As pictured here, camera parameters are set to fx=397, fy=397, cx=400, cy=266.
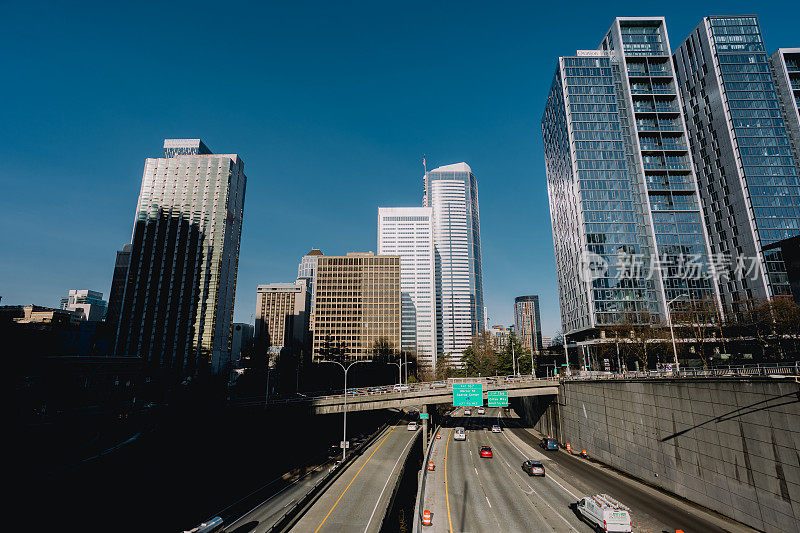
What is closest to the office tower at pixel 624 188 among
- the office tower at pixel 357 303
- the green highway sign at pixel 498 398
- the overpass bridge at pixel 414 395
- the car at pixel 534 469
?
the overpass bridge at pixel 414 395

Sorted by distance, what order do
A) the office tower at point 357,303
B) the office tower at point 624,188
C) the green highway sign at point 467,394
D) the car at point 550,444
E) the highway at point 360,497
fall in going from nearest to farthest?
the highway at point 360,497
the car at point 550,444
the green highway sign at point 467,394
the office tower at point 624,188
the office tower at point 357,303

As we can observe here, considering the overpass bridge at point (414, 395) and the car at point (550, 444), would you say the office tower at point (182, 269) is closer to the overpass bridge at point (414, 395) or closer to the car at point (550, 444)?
the overpass bridge at point (414, 395)

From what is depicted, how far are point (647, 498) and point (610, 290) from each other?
65.1 metres

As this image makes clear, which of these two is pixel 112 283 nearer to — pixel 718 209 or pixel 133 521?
pixel 133 521

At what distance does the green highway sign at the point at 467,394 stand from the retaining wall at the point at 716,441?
16181 mm

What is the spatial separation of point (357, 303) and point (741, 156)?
453 ft

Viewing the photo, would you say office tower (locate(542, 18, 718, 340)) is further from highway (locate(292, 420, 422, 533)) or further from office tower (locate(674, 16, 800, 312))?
highway (locate(292, 420, 422, 533))

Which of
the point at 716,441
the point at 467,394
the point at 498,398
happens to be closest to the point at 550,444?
the point at 498,398

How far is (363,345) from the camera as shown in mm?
173750

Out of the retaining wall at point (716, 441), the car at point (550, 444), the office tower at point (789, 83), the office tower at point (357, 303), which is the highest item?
the office tower at point (789, 83)

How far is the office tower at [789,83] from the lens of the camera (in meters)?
108

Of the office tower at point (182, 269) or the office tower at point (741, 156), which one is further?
the office tower at point (182, 269)

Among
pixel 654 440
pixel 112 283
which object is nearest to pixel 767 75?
pixel 654 440

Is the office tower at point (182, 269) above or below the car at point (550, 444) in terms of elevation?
above
